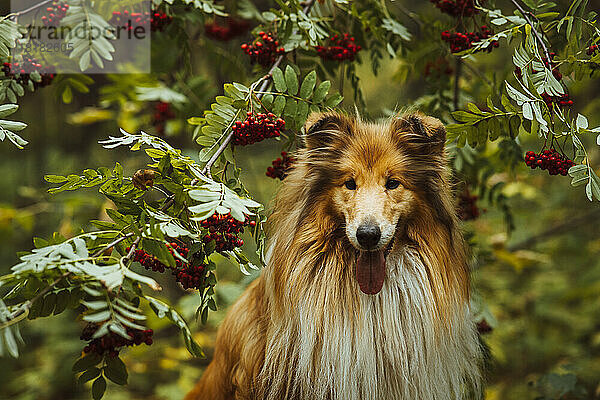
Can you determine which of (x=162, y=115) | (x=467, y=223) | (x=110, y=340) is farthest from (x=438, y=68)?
(x=110, y=340)

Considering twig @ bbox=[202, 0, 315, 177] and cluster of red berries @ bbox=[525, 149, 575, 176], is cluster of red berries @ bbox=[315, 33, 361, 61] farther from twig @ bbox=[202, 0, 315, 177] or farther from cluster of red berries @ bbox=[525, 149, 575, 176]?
cluster of red berries @ bbox=[525, 149, 575, 176]

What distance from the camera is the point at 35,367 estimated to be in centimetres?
498

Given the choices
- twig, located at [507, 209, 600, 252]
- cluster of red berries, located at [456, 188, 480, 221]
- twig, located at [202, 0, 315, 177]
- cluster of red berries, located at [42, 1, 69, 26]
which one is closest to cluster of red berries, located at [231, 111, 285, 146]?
twig, located at [202, 0, 315, 177]

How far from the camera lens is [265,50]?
96.7 inches

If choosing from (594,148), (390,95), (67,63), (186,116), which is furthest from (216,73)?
(594,148)

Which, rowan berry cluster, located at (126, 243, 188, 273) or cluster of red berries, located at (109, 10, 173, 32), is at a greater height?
cluster of red berries, located at (109, 10, 173, 32)

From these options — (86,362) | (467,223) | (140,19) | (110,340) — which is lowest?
(467,223)

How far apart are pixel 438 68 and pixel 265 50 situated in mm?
1110

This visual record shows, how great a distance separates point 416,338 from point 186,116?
1.95 metres

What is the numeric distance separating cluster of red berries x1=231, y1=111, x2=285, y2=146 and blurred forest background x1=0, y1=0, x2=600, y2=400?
4.29ft

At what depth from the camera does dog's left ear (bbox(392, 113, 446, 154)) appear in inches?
85.2

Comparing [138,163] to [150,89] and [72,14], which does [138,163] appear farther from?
[72,14]

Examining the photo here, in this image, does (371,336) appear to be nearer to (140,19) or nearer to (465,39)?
(465,39)

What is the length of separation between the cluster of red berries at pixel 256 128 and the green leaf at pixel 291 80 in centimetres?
22
